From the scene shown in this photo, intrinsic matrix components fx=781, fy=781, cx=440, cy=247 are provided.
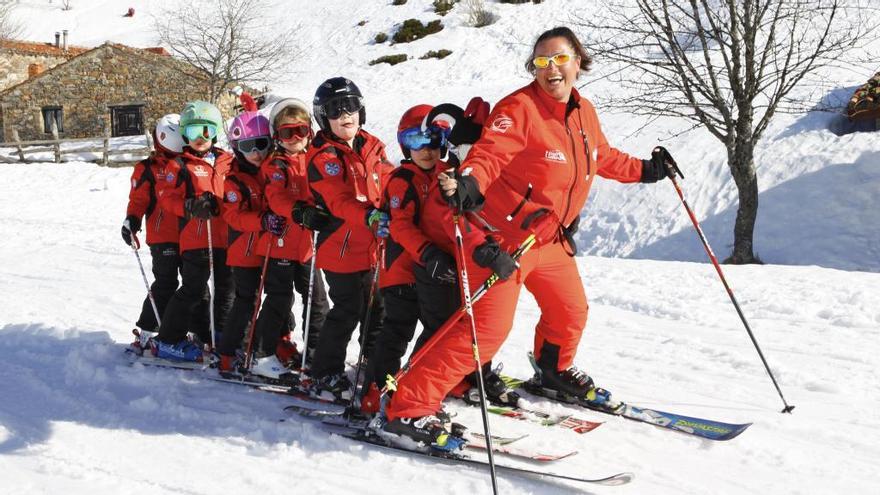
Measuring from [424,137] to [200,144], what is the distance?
2.58 meters

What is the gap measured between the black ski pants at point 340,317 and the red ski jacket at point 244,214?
0.85 metres

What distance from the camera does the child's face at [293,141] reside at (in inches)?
210

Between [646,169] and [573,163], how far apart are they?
0.88 meters

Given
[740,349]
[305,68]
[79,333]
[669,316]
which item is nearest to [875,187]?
[669,316]

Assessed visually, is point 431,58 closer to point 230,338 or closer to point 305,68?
point 305,68

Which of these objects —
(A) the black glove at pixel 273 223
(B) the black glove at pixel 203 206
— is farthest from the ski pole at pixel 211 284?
(A) the black glove at pixel 273 223

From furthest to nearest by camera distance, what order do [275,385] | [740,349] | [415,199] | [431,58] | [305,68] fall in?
1. [305,68]
2. [431,58]
3. [740,349]
4. [275,385]
5. [415,199]

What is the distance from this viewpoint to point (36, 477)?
153 inches

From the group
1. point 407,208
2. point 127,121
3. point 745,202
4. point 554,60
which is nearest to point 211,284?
point 407,208

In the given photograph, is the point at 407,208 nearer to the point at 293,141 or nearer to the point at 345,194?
the point at 345,194

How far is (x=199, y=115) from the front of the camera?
19.7 ft

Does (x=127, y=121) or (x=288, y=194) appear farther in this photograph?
(x=127, y=121)

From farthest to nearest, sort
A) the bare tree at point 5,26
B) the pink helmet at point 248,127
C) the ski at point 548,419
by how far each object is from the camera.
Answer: the bare tree at point 5,26
the pink helmet at point 248,127
the ski at point 548,419

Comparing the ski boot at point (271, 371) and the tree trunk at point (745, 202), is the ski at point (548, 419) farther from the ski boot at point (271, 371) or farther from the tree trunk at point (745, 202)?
the tree trunk at point (745, 202)
